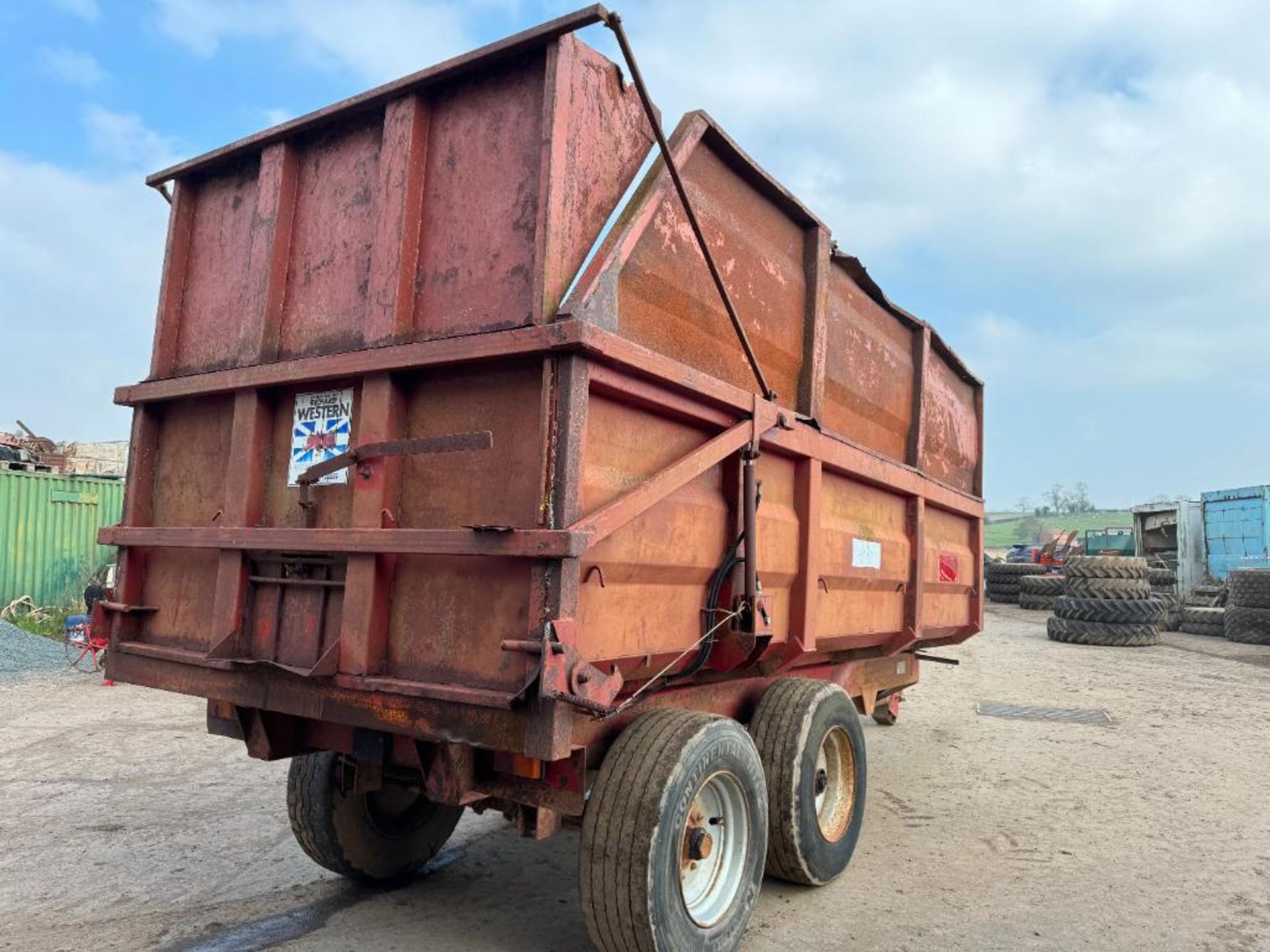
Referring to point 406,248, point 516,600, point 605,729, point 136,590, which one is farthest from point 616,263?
point 136,590

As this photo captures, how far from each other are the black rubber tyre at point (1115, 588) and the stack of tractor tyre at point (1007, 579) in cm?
744

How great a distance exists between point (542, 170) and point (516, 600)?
1403 mm

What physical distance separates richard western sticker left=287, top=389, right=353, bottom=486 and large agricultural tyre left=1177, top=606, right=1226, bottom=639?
17.0 m

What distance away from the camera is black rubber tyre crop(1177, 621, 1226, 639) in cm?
1591

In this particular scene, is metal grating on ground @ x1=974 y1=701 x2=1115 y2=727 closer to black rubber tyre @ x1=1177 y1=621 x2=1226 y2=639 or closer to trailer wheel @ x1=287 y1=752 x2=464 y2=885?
trailer wheel @ x1=287 y1=752 x2=464 y2=885

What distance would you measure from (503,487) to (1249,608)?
53.6ft

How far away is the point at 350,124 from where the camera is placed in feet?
11.7

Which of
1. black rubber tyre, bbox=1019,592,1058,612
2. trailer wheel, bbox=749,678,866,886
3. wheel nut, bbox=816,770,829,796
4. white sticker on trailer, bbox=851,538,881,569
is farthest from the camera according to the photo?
black rubber tyre, bbox=1019,592,1058,612

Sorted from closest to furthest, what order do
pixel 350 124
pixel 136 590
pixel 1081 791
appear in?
pixel 350 124 < pixel 136 590 < pixel 1081 791

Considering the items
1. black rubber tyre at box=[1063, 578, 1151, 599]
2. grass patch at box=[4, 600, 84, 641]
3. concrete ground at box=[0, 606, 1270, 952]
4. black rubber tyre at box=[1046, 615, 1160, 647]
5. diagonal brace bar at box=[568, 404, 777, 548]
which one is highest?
diagonal brace bar at box=[568, 404, 777, 548]

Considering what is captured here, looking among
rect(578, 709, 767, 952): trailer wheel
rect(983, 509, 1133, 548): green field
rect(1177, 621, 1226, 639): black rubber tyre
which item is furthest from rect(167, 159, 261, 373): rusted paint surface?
rect(983, 509, 1133, 548): green field

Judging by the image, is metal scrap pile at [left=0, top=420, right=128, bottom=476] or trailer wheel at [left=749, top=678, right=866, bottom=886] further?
metal scrap pile at [left=0, top=420, right=128, bottom=476]

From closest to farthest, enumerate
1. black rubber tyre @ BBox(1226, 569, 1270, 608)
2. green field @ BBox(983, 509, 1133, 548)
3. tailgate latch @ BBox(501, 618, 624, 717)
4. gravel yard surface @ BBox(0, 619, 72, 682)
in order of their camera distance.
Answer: tailgate latch @ BBox(501, 618, 624, 717) → gravel yard surface @ BBox(0, 619, 72, 682) → black rubber tyre @ BBox(1226, 569, 1270, 608) → green field @ BBox(983, 509, 1133, 548)

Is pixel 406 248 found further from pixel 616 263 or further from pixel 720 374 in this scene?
pixel 720 374
